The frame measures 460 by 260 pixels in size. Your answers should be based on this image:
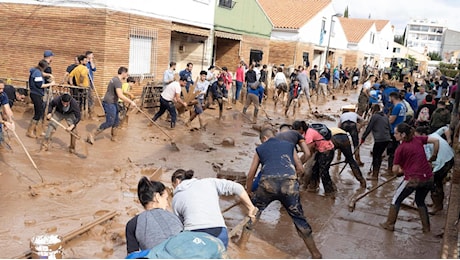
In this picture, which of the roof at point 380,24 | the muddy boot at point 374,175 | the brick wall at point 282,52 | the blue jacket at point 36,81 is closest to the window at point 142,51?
the blue jacket at point 36,81

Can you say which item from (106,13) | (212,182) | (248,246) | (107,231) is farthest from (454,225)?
(106,13)

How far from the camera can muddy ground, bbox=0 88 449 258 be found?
16.7ft

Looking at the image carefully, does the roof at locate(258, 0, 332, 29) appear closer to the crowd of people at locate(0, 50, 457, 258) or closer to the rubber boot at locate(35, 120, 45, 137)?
the crowd of people at locate(0, 50, 457, 258)

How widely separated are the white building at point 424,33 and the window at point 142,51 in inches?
3869

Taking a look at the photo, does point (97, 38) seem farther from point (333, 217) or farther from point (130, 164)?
point (333, 217)

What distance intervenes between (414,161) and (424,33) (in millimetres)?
109238

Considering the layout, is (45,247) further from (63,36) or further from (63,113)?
(63,36)

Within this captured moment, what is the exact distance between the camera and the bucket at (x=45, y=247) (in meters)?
3.93

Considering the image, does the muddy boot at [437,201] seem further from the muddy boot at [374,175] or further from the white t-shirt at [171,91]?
the white t-shirt at [171,91]

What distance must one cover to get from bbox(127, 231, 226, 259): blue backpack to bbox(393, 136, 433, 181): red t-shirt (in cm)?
387

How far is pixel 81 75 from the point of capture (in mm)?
10414

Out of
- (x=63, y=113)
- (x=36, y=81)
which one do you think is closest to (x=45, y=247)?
(x=63, y=113)

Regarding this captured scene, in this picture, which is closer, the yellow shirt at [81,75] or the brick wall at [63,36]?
the yellow shirt at [81,75]

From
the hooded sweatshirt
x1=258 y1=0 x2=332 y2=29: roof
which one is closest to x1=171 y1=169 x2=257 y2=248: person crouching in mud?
the hooded sweatshirt
